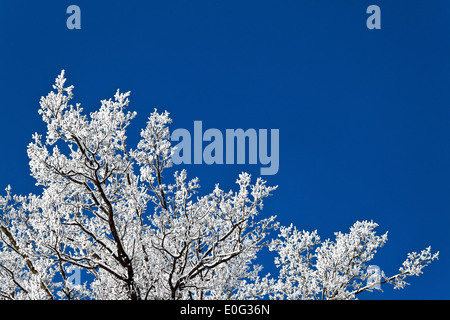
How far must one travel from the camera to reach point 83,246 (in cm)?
622

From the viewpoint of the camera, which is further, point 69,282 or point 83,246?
point 69,282

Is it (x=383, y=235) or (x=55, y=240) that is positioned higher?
(x=383, y=235)

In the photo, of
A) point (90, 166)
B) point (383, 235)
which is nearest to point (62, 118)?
point (90, 166)

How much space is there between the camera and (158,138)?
7.30m

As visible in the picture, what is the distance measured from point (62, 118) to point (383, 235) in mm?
6789

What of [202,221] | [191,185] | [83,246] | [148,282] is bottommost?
[148,282]

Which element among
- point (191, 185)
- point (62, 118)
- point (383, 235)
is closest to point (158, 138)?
point (191, 185)

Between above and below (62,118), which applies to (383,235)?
below
